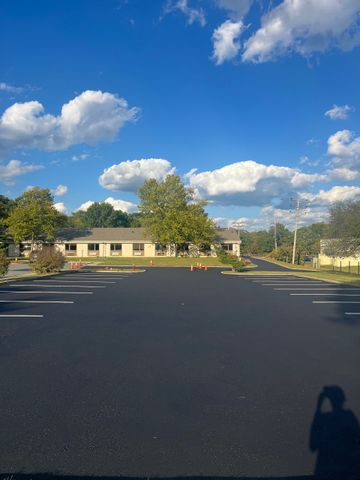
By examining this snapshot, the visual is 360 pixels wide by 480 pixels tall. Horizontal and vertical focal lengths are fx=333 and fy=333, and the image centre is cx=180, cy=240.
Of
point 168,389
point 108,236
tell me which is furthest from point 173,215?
point 168,389

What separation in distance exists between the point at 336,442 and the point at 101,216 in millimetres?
90779

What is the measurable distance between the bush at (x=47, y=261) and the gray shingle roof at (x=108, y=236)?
27.3m

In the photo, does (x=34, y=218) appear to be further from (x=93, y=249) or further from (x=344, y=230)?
(x=344, y=230)

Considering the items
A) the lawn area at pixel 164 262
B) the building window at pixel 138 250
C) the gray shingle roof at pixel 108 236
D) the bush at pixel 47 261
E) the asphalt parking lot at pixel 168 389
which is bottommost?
the asphalt parking lot at pixel 168 389

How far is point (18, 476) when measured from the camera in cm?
306

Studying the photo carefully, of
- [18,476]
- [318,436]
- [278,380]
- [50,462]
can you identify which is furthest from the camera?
[278,380]

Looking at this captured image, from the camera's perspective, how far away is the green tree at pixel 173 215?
162 feet

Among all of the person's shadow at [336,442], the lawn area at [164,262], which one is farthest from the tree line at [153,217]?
the person's shadow at [336,442]

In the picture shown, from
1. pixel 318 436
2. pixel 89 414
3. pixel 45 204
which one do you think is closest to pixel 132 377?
pixel 89 414

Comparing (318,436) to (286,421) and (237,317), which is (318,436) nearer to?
(286,421)

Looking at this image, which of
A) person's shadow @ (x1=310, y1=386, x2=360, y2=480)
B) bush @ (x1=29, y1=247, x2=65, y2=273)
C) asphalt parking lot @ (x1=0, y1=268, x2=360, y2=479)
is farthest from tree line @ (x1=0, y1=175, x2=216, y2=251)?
person's shadow @ (x1=310, y1=386, x2=360, y2=480)

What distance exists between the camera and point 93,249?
175 ft

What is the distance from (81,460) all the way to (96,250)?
169 ft

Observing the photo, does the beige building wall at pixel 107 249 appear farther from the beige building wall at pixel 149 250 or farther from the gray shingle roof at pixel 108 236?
the gray shingle roof at pixel 108 236
